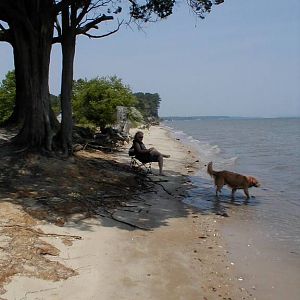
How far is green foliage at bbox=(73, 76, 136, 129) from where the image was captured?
20.2m

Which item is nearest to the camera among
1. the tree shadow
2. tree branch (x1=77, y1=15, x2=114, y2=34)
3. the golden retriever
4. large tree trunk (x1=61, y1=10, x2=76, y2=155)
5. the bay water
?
the bay water

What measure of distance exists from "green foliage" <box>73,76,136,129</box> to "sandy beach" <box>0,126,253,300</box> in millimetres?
11186

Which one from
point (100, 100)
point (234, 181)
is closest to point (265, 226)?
point (234, 181)

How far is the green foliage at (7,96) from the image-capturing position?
27.6 metres

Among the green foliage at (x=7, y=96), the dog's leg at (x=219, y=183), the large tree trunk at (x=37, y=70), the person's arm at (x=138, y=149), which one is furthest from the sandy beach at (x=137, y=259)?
Answer: the green foliage at (x=7, y=96)

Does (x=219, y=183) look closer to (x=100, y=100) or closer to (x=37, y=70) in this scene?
(x=37, y=70)

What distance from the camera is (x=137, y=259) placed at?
6324 millimetres

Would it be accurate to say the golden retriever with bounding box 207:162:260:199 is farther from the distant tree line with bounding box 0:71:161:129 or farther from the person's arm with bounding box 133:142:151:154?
the distant tree line with bounding box 0:71:161:129

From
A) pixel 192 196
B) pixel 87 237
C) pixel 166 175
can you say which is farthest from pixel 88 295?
pixel 166 175

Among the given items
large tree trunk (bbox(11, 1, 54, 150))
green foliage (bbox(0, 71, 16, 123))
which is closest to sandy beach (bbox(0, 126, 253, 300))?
large tree trunk (bbox(11, 1, 54, 150))

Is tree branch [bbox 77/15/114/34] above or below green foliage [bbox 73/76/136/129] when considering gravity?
above

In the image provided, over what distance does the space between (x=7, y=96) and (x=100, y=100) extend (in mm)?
9935

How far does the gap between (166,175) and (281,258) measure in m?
7.21

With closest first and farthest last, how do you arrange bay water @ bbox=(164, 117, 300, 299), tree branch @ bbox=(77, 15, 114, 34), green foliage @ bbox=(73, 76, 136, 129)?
bay water @ bbox=(164, 117, 300, 299) → tree branch @ bbox=(77, 15, 114, 34) → green foliage @ bbox=(73, 76, 136, 129)
